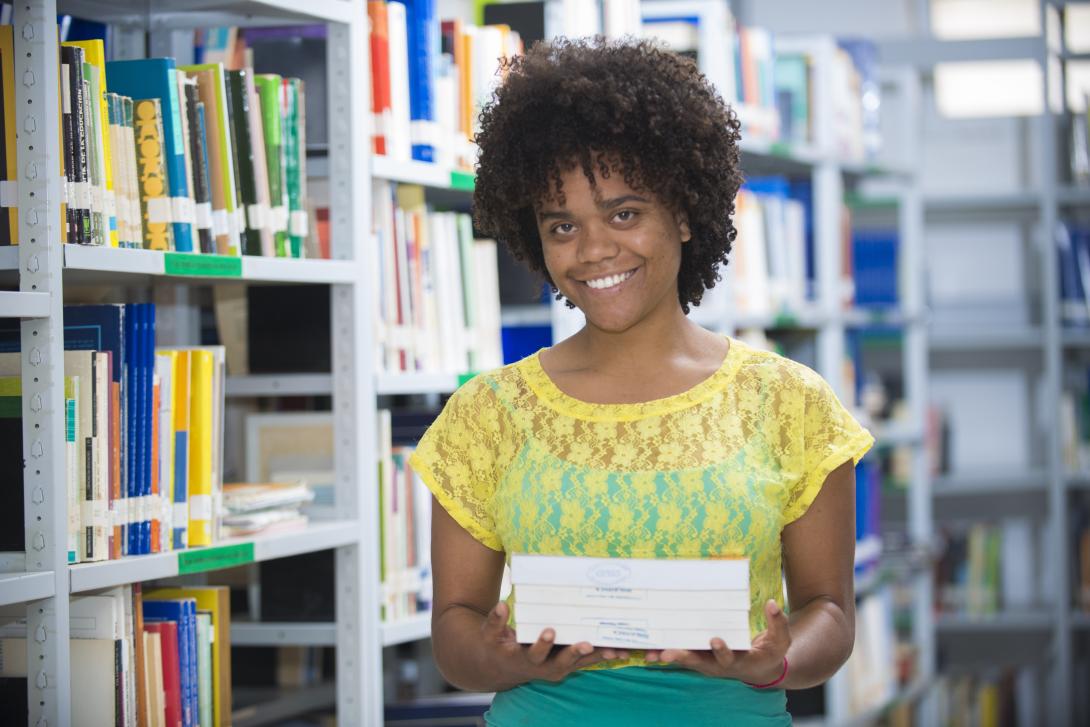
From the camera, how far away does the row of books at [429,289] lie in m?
2.62

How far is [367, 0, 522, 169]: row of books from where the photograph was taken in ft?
8.50

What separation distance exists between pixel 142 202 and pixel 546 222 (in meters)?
0.77

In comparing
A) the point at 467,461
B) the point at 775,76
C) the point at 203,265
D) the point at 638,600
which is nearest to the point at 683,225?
the point at 467,461

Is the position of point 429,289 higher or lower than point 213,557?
higher

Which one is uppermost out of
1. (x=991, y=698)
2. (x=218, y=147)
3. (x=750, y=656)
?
(x=218, y=147)

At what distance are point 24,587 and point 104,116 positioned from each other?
2.36 ft

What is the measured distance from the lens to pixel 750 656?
1.45 m

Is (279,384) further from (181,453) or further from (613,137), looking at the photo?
(613,137)

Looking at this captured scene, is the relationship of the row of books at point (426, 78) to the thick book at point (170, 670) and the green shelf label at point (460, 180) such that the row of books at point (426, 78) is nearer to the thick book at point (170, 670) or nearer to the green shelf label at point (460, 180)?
the green shelf label at point (460, 180)

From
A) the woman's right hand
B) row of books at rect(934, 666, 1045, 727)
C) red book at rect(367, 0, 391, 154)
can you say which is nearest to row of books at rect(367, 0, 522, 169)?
red book at rect(367, 0, 391, 154)

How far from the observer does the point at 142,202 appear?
84.4 inches

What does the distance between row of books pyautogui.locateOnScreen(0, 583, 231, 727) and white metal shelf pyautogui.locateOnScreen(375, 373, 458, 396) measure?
497mm

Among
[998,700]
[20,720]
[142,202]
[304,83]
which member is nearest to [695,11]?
[304,83]

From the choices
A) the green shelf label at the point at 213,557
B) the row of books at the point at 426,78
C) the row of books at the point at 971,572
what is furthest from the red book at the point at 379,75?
the row of books at the point at 971,572
